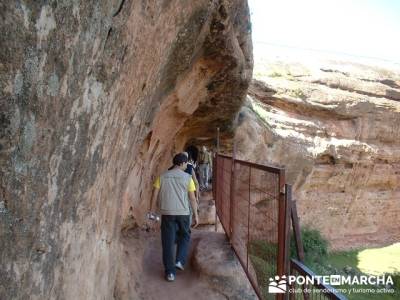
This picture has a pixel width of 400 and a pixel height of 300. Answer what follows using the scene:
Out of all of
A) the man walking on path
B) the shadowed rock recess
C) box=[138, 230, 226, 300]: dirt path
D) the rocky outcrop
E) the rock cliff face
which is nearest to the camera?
the shadowed rock recess

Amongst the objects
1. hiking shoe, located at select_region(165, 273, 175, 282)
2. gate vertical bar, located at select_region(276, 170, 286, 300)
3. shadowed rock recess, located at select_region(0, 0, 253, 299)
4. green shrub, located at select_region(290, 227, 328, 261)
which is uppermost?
shadowed rock recess, located at select_region(0, 0, 253, 299)

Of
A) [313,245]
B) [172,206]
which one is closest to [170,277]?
[172,206]

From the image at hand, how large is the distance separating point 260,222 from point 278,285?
85 centimetres

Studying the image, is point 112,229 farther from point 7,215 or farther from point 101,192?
point 7,215

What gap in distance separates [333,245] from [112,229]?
672 inches

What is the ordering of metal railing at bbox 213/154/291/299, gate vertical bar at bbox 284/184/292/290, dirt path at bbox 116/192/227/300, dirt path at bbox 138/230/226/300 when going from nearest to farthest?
gate vertical bar at bbox 284/184/292/290, metal railing at bbox 213/154/291/299, dirt path at bbox 116/192/227/300, dirt path at bbox 138/230/226/300

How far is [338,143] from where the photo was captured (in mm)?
17016

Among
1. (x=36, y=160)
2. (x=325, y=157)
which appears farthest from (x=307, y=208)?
(x=36, y=160)

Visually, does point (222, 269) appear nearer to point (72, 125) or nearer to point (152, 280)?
point (152, 280)

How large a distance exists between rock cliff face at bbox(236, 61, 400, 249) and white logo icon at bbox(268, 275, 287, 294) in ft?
36.2

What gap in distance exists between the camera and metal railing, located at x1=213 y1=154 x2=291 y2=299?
326 centimetres

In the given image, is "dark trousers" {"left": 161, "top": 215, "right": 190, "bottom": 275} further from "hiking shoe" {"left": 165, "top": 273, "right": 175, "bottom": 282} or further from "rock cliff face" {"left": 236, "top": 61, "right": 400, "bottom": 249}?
"rock cliff face" {"left": 236, "top": 61, "right": 400, "bottom": 249}

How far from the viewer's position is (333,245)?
18422mm

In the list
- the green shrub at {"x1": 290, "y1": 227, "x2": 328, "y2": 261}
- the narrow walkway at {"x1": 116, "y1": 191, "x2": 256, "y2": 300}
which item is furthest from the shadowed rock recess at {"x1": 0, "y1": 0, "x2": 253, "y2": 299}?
the green shrub at {"x1": 290, "y1": 227, "x2": 328, "y2": 261}
